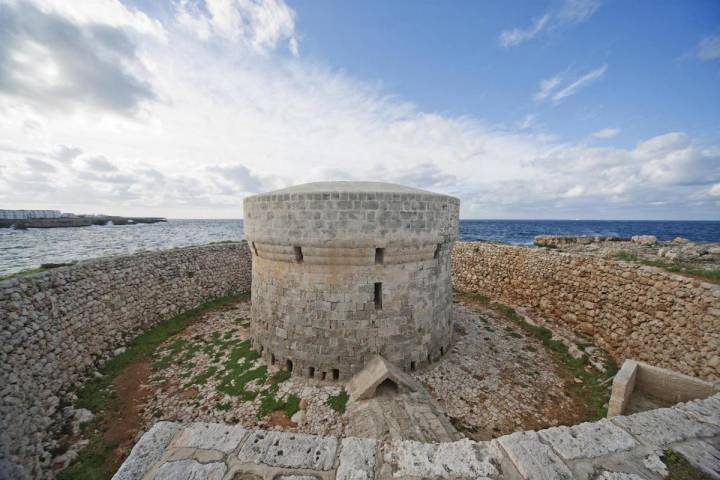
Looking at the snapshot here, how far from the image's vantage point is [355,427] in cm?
576

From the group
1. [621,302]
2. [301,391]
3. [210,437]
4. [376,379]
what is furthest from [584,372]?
[210,437]

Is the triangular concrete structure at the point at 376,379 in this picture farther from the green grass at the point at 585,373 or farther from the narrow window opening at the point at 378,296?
the green grass at the point at 585,373

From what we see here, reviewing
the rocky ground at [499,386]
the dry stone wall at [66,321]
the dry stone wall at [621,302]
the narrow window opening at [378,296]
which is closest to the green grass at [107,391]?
the dry stone wall at [66,321]

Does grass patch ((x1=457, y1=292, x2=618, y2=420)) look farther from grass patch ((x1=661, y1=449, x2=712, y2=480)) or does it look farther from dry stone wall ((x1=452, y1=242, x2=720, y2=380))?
grass patch ((x1=661, y1=449, x2=712, y2=480))

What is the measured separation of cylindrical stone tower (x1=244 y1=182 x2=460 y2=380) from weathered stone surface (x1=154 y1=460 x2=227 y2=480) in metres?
4.89

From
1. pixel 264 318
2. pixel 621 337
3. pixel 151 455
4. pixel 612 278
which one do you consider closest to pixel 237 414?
pixel 264 318

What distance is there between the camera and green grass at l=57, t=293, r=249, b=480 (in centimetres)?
543

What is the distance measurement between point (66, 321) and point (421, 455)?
10.2 meters

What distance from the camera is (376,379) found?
6.60 m

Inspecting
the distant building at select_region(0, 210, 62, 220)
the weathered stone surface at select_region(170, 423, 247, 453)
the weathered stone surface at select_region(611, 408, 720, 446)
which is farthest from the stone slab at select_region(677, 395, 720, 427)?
the distant building at select_region(0, 210, 62, 220)

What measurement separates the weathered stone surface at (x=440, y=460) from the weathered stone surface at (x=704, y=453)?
176cm

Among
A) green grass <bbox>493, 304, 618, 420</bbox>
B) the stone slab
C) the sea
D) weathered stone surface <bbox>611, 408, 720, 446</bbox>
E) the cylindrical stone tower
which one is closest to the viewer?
weathered stone surface <bbox>611, 408, 720, 446</bbox>

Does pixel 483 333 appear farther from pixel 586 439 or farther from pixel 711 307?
pixel 586 439

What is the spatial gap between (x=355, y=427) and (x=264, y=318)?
13.3ft
